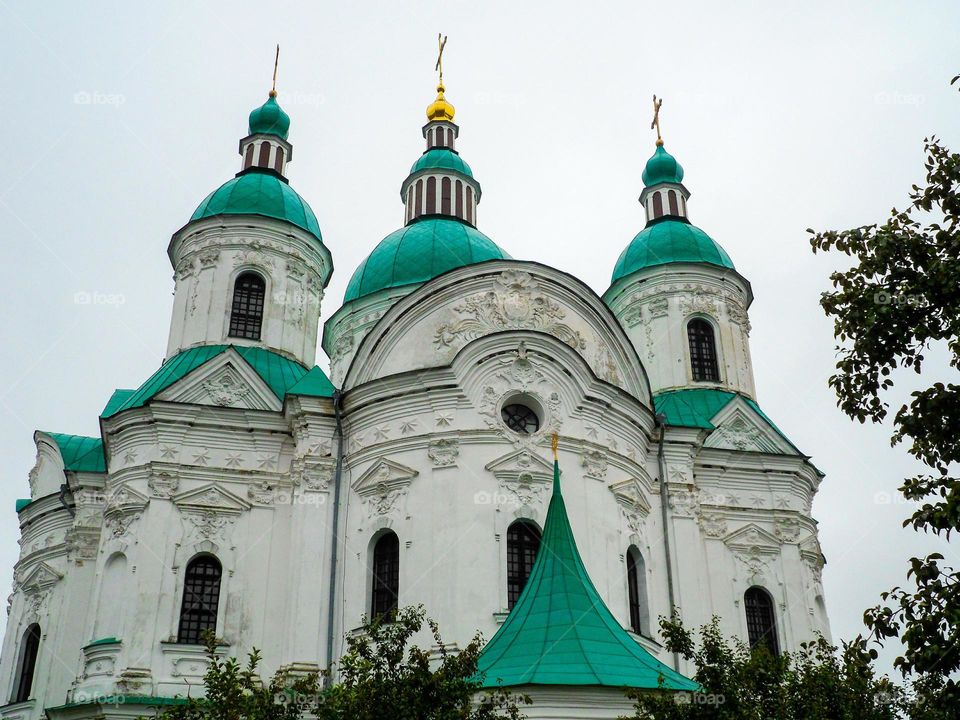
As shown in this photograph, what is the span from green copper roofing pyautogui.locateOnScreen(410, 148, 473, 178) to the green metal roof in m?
8.87

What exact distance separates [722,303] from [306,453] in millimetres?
11416

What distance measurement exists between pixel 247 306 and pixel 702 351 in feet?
35.5

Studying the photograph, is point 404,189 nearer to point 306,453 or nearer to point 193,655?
point 306,453

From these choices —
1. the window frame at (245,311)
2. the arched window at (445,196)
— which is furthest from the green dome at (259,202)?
the arched window at (445,196)

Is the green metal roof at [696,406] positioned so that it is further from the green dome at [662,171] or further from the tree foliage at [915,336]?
the tree foliage at [915,336]

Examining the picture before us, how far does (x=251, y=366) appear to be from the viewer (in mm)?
20078

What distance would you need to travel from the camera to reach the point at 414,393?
18.0 meters

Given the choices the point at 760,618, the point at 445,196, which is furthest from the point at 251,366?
the point at 760,618

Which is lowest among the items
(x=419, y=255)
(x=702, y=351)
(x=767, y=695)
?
(x=767, y=695)

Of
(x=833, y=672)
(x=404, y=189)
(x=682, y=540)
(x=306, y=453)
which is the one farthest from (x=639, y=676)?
(x=404, y=189)

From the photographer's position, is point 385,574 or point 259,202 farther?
point 259,202

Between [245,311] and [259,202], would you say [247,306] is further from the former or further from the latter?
[259,202]

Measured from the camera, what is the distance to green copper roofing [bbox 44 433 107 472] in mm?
20484

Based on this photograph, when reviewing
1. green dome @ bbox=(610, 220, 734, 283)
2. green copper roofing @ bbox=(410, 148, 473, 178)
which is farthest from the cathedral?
green copper roofing @ bbox=(410, 148, 473, 178)
